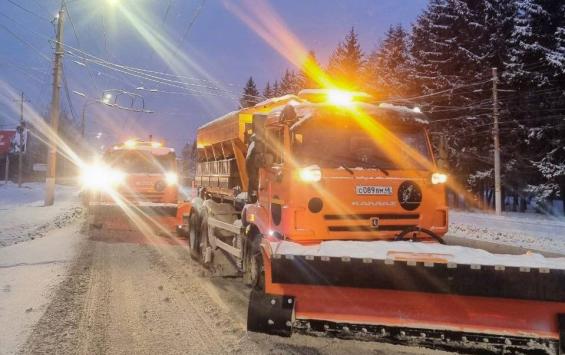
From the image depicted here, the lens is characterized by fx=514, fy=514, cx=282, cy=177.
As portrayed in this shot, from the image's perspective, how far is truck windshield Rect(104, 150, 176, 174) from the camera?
15.4m

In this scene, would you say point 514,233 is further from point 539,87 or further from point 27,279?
point 27,279

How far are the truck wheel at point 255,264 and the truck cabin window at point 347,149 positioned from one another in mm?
1326

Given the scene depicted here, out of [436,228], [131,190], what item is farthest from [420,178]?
[131,190]

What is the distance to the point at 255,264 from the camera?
6586 mm

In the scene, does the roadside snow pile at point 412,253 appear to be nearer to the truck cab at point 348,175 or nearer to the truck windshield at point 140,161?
the truck cab at point 348,175

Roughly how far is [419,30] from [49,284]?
3640 centimetres

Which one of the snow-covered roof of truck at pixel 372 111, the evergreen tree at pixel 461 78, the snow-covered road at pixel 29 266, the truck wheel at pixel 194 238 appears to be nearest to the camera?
the snow-covered road at pixel 29 266

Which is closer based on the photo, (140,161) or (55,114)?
(140,161)

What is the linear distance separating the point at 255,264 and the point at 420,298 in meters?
2.34

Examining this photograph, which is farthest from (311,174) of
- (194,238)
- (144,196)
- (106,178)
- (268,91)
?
(268,91)

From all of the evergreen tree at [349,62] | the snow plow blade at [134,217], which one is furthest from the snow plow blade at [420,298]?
the evergreen tree at [349,62]

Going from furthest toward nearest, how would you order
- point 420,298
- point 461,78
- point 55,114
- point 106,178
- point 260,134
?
1. point 461,78
2. point 55,114
3. point 106,178
4. point 260,134
5. point 420,298

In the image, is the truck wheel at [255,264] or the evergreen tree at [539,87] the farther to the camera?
the evergreen tree at [539,87]

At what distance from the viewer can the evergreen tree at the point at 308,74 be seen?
177 ft
